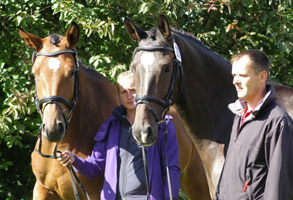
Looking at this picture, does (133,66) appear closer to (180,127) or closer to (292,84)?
(180,127)

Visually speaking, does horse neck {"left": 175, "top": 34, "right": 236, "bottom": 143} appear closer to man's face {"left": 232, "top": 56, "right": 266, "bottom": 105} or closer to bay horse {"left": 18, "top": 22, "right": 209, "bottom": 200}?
man's face {"left": 232, "top": 56, "right": 266, "bottom": 105}

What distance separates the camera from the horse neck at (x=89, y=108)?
14.8 feet

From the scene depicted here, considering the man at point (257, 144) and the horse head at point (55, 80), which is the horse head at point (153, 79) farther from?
the horse head at point (55, 80)

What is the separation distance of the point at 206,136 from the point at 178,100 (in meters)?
0.37

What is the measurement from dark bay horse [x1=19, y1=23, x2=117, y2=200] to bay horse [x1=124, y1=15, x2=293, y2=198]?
713 mm

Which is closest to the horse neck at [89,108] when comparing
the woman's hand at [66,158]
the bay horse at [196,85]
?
the woman's hand at [66,158]

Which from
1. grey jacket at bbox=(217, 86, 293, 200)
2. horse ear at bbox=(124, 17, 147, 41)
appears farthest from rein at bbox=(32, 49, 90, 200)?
grey jacket at bbox=(217, 86, 293, 200)

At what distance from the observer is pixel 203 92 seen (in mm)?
4023

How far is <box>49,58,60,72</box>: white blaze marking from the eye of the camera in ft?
13.7

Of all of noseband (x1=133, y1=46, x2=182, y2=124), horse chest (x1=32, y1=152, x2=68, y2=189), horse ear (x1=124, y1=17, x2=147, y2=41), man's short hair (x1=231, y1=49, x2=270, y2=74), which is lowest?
horse chest (x1=32, y1=152, x2=68, y2=189)

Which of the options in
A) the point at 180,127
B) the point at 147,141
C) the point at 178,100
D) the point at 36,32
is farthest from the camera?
the point at 36,32

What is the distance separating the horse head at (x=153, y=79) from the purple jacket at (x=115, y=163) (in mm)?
341

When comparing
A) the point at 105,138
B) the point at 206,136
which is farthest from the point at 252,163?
the point at 105,138

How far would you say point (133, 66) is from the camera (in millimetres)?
3699
